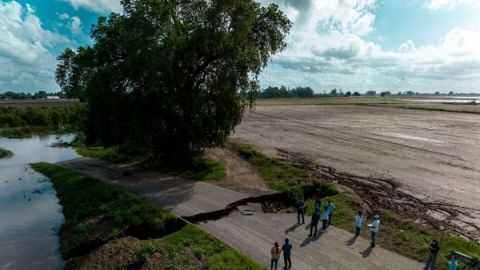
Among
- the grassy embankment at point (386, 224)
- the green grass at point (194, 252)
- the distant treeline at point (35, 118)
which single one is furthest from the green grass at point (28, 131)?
the green grass at point (194, 252)

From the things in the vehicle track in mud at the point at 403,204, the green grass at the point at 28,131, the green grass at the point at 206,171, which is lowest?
the green grass at the point at 28,131

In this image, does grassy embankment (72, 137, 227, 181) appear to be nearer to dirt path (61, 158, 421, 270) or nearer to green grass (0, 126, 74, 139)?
dirt path (61, 158, 421, 270)

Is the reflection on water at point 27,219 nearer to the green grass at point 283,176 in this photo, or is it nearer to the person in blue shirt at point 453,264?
the green grass at point 283,176

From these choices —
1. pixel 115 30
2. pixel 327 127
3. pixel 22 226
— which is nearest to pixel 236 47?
pixel 115 30

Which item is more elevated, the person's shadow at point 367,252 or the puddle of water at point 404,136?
the person's shadow at point 367,252

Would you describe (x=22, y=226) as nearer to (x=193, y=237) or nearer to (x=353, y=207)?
(x=193, y=237)

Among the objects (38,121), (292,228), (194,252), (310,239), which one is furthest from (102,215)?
(38,121)
